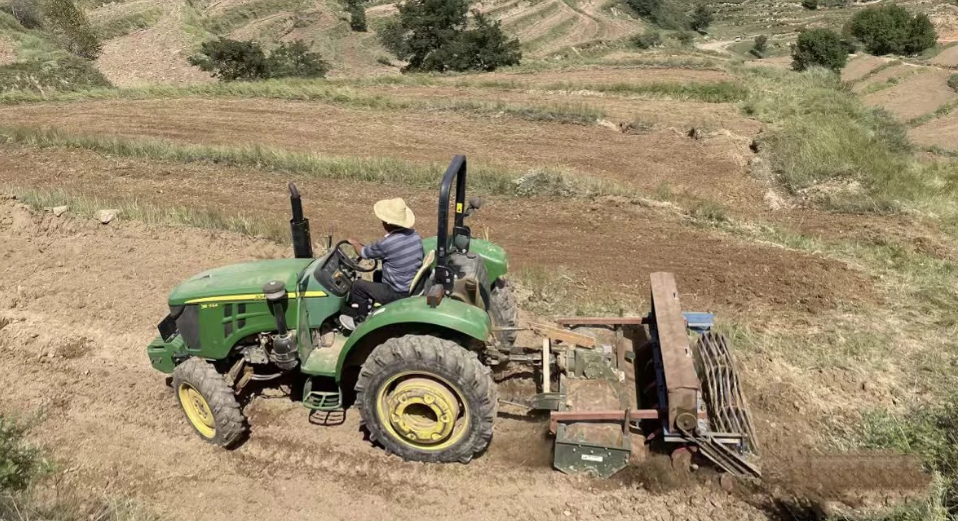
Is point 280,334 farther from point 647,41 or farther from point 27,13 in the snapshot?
point 647,41

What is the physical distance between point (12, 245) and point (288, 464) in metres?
6.31

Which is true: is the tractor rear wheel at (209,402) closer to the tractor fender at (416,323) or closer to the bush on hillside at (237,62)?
the tractor fender at (416,323)

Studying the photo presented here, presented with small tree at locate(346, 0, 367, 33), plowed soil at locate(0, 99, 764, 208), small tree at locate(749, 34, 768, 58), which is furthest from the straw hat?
small tree at locate(749, 34, 768, 58)

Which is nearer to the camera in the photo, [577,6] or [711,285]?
[711,285]

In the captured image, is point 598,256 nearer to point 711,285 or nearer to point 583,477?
point 711,285

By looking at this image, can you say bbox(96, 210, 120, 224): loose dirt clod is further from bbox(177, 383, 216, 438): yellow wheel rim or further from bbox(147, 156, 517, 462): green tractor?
bbox(177, 383, 216, 438): yellow wheel rim

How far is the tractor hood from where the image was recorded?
15.7 feet

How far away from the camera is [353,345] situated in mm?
4496

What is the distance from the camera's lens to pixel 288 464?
4789mm

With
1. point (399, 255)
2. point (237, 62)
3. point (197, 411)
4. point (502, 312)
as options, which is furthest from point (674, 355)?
point (237, 62)

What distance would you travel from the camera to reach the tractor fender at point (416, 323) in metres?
4.27

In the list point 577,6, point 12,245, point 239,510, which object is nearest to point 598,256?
point 239,510

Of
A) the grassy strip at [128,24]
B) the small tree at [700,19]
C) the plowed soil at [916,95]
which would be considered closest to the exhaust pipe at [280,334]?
the plowed soil at [916,95]

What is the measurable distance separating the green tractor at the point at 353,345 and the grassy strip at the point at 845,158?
327 inches
